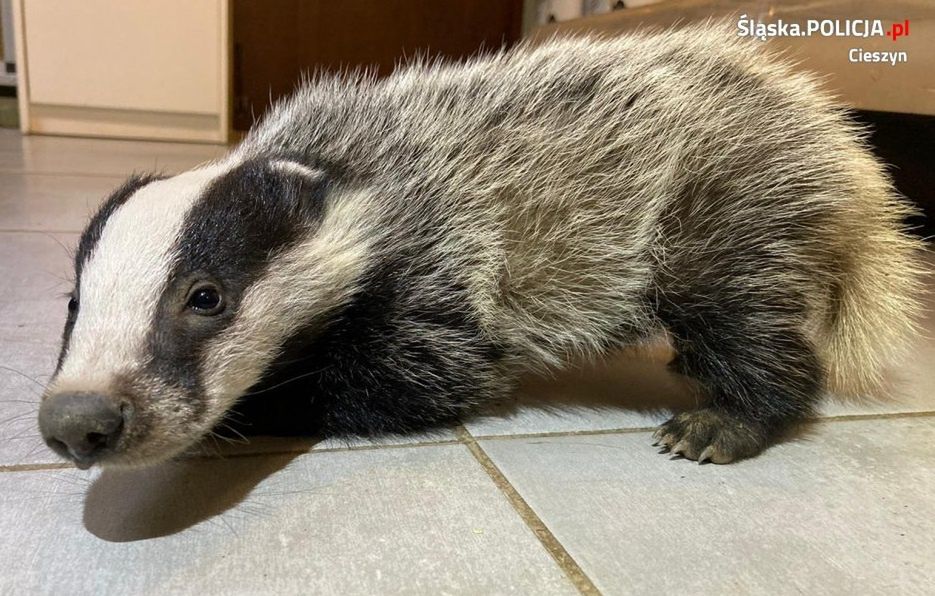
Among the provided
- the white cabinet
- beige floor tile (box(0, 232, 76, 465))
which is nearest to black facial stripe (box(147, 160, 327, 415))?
beige floor tile (box(0, 232, 76, 465))

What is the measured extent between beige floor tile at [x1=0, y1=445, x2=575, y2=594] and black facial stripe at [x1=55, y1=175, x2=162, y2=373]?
0.61ft

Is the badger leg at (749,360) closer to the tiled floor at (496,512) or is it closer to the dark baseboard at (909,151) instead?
the tiled floor at (496,512)

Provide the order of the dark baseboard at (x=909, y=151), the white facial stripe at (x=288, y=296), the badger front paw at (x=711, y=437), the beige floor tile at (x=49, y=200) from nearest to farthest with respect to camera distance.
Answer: the white facial stripe at (x=288, y=296) → the badger front paw at (x=711, y=437) → the beige floor tile at (x=49, y=200) → the dark baseboard at (x=909, y=151)

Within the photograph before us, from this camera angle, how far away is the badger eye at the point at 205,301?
104cm

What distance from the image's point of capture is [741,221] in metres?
1.28

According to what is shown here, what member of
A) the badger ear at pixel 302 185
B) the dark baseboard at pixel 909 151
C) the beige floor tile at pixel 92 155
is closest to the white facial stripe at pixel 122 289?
the badger ear at pixel 302 185

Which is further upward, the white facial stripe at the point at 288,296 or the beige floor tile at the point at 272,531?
the white facial stripe at the point at 288,296

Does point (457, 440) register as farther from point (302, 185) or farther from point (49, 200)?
point (49, 200)

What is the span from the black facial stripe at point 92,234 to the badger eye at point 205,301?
15cm

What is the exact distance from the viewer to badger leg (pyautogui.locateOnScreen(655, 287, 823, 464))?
4.06 feet

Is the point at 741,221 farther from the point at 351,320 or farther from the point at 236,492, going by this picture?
the point at 236,492

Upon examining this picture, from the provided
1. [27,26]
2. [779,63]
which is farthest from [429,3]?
[779,63]

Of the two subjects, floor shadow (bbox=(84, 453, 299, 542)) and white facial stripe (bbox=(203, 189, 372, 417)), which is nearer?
floor shadow (bbox=(84, 453, 299, 542))

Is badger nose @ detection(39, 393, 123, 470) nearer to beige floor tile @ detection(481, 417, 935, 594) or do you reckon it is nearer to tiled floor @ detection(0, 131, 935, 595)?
tiled floor @ detection(0, 131, 935, 595)
